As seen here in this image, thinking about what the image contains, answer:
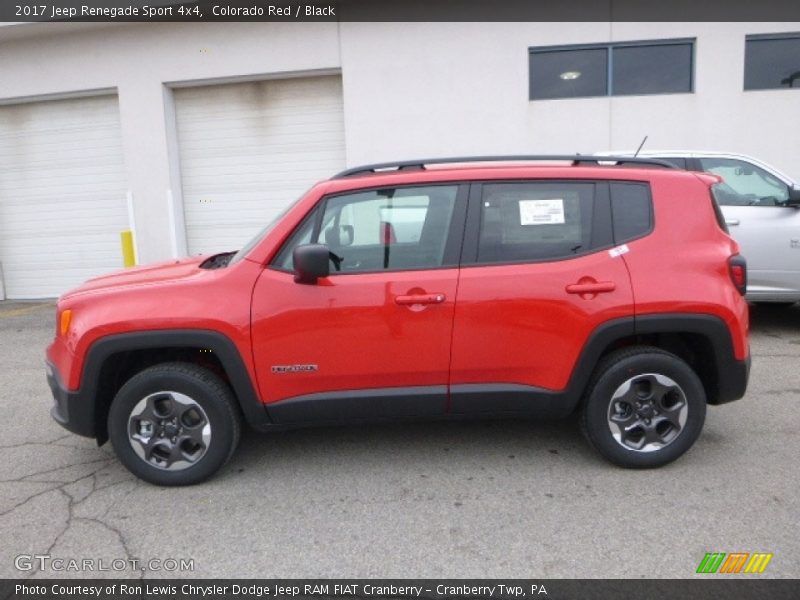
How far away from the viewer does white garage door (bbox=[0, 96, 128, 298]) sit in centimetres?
1036

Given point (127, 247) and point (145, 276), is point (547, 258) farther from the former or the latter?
point (127, 247)

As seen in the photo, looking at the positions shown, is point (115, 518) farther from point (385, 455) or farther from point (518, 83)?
point (518, 83)

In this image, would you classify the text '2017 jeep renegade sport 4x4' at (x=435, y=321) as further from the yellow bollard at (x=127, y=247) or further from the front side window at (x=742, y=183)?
the yellow bollard at (x=127, y=247)

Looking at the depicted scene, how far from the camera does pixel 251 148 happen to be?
1000 centimetres

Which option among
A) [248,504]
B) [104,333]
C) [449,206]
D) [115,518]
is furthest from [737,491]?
[104,333]

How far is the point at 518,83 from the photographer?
9070mm

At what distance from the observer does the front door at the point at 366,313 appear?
10.4 ft

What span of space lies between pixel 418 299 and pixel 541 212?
904 mm

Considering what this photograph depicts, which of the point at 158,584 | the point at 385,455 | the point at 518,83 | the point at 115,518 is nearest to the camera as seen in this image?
the point at 158,584

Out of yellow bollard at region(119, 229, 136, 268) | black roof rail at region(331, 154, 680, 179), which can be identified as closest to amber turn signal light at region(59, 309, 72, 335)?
black roof rail at region(331, 154, 680, 179)

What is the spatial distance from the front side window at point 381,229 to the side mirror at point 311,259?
17 cm

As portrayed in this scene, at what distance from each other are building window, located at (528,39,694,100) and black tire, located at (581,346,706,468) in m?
7.08

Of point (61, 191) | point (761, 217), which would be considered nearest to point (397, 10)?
point (761, 217)

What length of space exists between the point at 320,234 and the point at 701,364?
96.4 inches
